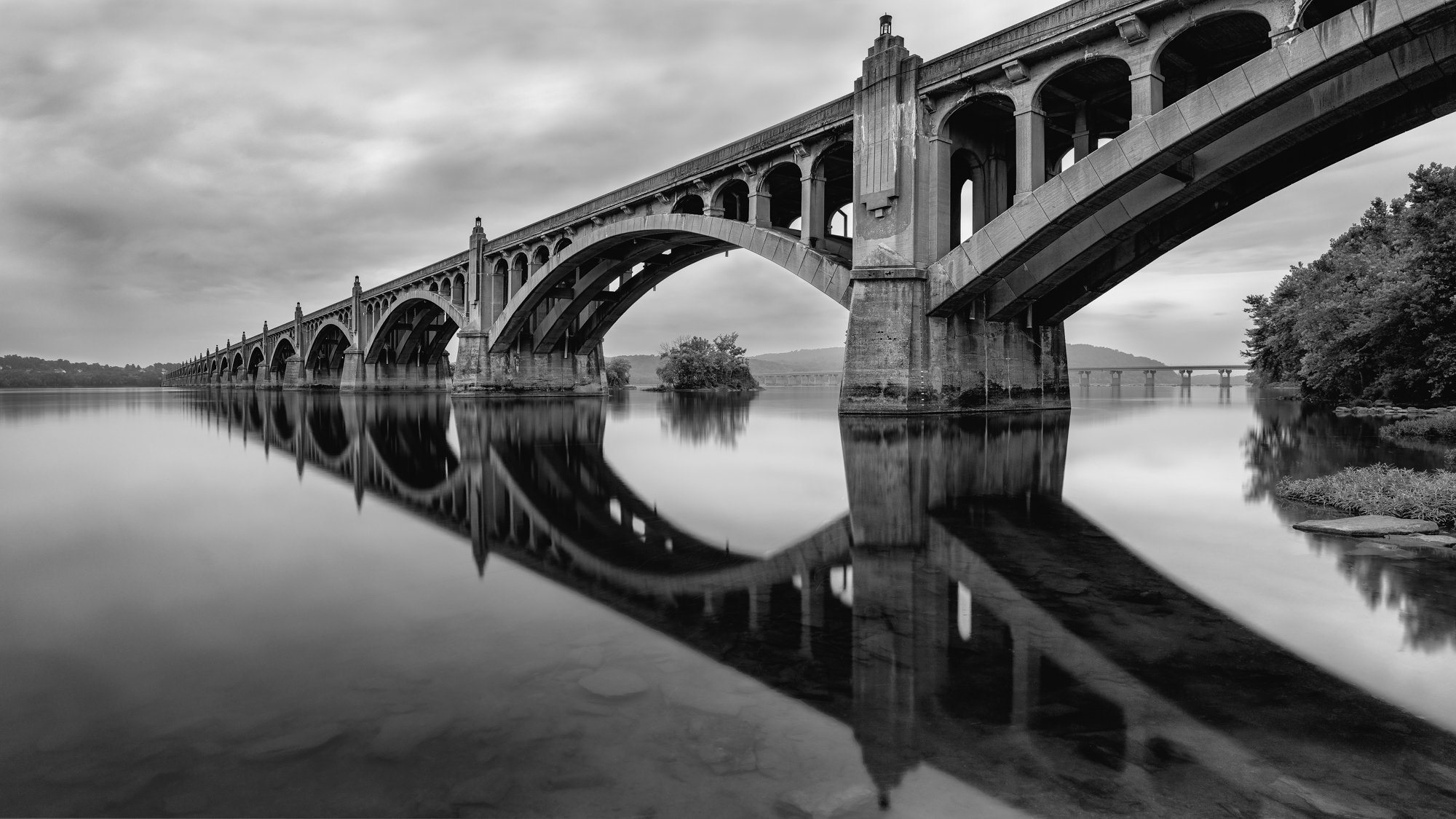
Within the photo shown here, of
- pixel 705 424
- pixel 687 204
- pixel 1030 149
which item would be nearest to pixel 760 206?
pixel 687 204

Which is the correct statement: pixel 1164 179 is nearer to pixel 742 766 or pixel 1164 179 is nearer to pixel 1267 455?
pixel 1267 455

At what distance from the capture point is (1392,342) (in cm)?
2598

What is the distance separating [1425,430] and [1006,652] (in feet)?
65.9

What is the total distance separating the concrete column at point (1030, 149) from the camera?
2080cm

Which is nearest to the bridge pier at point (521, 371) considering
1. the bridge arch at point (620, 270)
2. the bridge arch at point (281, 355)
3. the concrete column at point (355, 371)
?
the bridge arch at point (620, 270)

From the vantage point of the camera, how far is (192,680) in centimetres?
351

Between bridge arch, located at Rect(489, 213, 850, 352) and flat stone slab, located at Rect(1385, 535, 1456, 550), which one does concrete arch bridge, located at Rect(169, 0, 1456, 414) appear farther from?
flat stone slab, located at Rect(1385, 535, 1456, 550)

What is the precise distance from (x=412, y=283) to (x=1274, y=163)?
5912 cm

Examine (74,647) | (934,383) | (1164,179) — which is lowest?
(74,647)

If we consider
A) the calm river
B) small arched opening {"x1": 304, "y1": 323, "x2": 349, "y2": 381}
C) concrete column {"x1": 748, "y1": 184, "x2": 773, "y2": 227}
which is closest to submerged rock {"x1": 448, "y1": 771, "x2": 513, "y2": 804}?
the calm river

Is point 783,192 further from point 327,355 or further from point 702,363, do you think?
point 327,355

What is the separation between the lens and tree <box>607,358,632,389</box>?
83481 millimetres

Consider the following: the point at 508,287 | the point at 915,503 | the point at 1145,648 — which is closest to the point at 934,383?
the point at 915,503

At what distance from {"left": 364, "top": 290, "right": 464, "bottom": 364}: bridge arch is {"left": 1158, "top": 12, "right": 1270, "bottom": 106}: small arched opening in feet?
168
